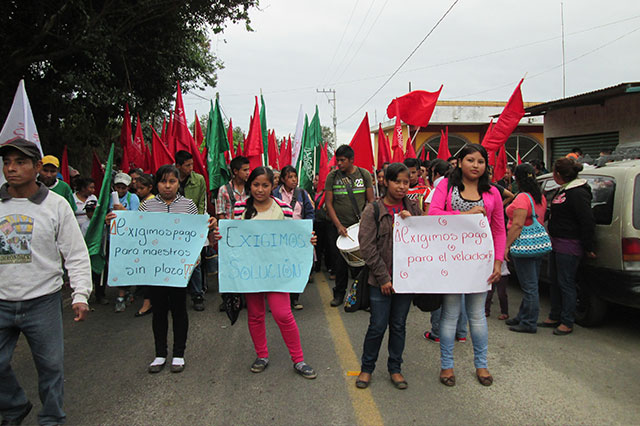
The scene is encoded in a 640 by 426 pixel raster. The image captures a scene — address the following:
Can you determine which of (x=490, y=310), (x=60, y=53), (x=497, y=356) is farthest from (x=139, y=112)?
(x=497, y=356)

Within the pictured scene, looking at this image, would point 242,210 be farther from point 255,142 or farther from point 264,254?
point 255,142

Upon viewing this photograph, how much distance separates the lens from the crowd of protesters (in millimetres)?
2844

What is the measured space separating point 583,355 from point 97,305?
587 cm

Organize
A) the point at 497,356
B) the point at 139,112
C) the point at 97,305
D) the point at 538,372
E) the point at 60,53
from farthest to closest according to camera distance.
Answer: the point at 139,112
the point at 60,53
the point at 97,305
the point at 497,356
the point at 538,372

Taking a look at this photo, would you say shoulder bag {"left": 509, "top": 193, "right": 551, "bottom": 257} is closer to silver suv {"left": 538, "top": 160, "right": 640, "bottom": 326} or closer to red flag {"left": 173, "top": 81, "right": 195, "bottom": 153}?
silver suv {"left": 538, "top": 160, "right": 640, "bottom": 326}

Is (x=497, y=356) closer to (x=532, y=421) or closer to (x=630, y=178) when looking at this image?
(x=532, y=421)

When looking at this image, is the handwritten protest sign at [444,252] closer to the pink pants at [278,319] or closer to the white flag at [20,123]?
the pink pants at [278,319]

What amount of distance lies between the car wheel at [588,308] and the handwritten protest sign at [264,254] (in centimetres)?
323

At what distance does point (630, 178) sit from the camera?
180 inches

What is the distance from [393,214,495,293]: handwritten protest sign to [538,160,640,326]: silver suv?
6.13 ft

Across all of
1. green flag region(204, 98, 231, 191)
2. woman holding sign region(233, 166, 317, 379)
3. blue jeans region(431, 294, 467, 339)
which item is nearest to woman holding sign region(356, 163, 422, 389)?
woman holding sign region(233, 166, 317, 379)

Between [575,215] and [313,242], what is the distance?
286 cm

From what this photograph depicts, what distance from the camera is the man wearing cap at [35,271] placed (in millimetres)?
2770

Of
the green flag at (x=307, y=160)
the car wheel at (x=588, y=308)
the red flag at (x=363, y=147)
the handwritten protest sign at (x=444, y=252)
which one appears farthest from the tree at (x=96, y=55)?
the car wheel at (x=588, y=308)
